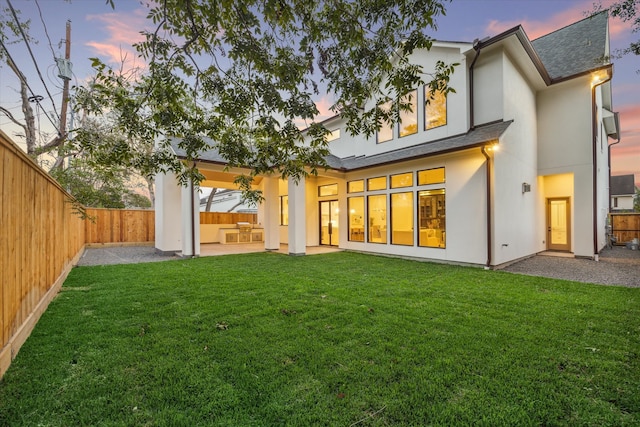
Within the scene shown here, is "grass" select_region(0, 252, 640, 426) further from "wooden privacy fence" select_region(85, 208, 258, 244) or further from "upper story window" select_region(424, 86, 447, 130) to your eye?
"wooden privacy fence" select_region(85, 208, 258, 244)

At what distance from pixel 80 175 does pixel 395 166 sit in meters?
13.4

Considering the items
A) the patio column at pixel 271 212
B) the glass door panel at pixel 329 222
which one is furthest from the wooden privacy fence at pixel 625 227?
the patio column at pixel 271 212

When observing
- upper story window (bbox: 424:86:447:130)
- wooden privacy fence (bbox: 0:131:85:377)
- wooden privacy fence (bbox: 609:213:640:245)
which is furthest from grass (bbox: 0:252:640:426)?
wooden privacy fence (bbox: 609:213:640:245)

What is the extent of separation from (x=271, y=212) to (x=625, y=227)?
655 inches

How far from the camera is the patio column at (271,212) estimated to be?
38.5ft

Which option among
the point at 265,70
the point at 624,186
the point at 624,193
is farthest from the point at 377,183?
the point at 624,186

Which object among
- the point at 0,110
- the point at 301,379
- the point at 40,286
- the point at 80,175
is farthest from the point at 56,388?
the point at 80,175

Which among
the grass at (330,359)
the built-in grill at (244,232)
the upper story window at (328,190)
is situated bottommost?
the grass at (330,359)

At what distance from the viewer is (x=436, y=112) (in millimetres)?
9750

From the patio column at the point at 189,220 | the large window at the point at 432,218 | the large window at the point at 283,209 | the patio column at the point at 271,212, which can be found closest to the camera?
the large window at the point at 432,218

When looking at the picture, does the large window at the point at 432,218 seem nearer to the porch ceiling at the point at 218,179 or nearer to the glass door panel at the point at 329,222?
the glass door panel at the point at 329,222

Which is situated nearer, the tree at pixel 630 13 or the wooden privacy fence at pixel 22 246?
the wooden privacy fence at pixel 22 246

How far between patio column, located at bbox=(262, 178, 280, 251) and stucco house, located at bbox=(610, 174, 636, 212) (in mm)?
35353

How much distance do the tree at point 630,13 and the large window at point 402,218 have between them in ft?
18.6
